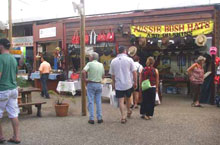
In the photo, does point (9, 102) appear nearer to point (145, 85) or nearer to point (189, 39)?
point (145, 85)

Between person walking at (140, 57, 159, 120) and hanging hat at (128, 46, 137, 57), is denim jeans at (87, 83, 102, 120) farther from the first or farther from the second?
hanging hat at (128, 46, 137, 57)

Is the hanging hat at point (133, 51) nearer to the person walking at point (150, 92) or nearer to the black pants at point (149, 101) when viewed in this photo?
the person walking at point (150, 92)

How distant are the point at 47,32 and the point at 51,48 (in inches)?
43.0

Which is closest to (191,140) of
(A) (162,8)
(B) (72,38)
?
(A) (162,8)

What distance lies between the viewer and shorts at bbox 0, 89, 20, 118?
4.25 meters

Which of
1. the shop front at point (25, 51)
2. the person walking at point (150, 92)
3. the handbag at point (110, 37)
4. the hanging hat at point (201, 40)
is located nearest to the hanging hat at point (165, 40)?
the hanging hat at point (201, 40)

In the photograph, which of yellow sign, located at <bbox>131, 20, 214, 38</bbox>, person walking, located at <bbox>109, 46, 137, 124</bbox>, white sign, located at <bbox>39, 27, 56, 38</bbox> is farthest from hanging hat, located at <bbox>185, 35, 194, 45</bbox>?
white sign, located at <bbox>39, 27, 56, 38</bbox>

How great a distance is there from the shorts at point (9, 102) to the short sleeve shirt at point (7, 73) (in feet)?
0.27

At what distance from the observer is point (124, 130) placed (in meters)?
5.34

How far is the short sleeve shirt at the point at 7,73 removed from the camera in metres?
4.25

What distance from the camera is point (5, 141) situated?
4.52m

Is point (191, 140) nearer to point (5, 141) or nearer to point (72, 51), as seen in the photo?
point (5, 141)

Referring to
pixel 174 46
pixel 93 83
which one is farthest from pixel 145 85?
pixel 174 46

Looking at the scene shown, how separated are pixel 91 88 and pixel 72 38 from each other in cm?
705
